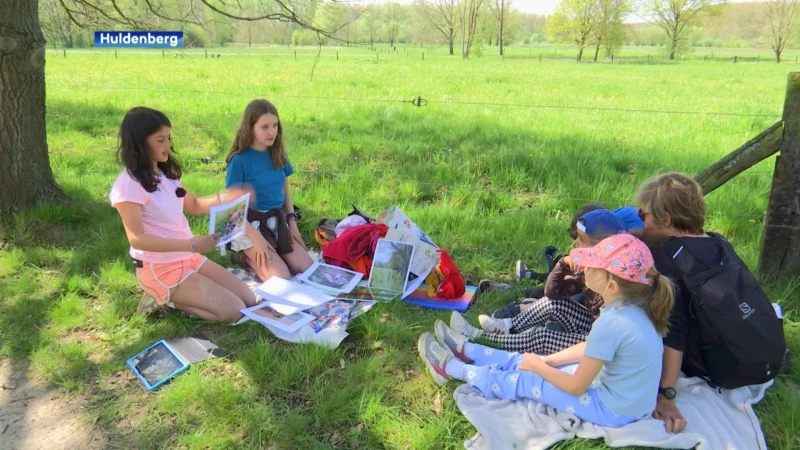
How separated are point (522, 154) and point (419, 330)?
12.3 ft

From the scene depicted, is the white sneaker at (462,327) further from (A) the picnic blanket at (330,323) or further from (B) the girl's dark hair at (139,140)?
(B) the girl's dark hair at (139,140)

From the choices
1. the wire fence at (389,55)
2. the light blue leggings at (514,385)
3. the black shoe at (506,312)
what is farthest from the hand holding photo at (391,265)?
the wire fence at (389,55)

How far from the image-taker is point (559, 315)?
10.5ft

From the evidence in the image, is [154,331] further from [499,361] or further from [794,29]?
[794,29]

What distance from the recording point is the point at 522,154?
21.4 feet

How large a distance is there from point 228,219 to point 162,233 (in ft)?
1.40

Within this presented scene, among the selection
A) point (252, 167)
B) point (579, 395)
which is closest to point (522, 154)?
point (252, 167)

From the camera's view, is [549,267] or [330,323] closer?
[330,323]

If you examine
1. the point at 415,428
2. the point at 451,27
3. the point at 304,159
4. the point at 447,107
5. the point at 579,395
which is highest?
the point at 451,27

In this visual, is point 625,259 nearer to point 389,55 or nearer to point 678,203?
point 678,203

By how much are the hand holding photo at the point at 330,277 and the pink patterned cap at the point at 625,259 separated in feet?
6.68

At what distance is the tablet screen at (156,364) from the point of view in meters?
2.92

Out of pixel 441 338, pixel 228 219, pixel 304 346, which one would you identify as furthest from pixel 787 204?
pixel 228 219

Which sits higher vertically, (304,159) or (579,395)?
(304,159)
